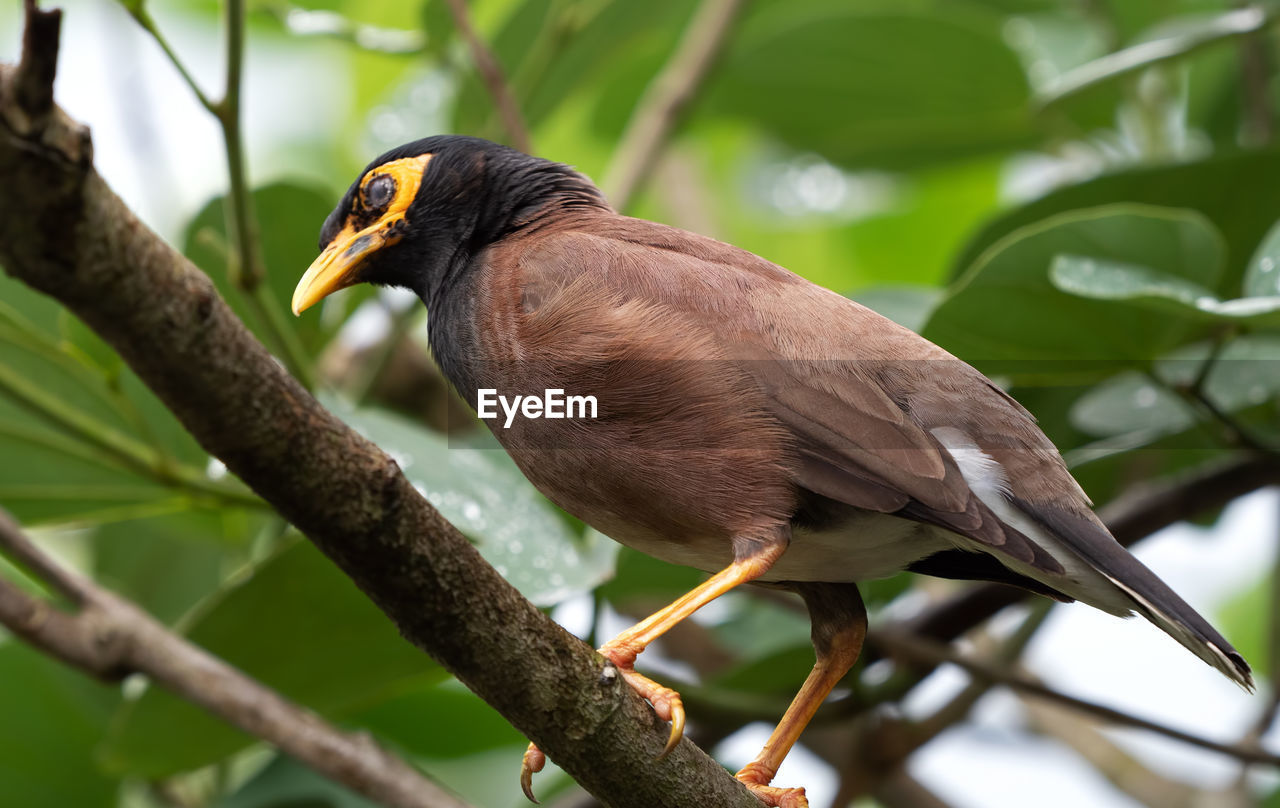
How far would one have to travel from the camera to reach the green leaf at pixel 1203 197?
3.16m

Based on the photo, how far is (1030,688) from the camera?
3.12 m

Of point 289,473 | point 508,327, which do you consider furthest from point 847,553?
point 289,473

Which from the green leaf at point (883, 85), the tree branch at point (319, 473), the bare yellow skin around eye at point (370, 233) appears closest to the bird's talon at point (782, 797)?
the tree branch at point (319, 473)

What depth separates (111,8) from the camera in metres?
3.92

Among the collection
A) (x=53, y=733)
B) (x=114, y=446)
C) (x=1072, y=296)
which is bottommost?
(x=53, y=733)

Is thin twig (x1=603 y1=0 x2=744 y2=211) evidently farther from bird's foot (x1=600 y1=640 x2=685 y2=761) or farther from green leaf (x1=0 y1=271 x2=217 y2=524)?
bird's foot (x1=600 y1=640 x2=685 y2=761)

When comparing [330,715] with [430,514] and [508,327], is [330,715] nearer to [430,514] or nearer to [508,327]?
[508,327]

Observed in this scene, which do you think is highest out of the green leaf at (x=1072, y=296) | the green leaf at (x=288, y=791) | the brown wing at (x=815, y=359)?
the green leaf at (x=1072, y=296)

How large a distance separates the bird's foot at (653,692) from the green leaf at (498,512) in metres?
0.24

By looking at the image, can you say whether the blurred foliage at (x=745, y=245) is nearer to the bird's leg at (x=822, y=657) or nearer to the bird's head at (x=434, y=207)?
the bird's head at (x=434, y=207)

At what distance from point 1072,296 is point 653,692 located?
122 centimetres

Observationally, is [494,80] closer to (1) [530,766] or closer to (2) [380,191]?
(2) [380,191]

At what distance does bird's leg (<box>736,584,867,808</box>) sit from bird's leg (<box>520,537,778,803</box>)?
0.50m

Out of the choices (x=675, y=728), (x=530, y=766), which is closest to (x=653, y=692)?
(x=675, y=728)
